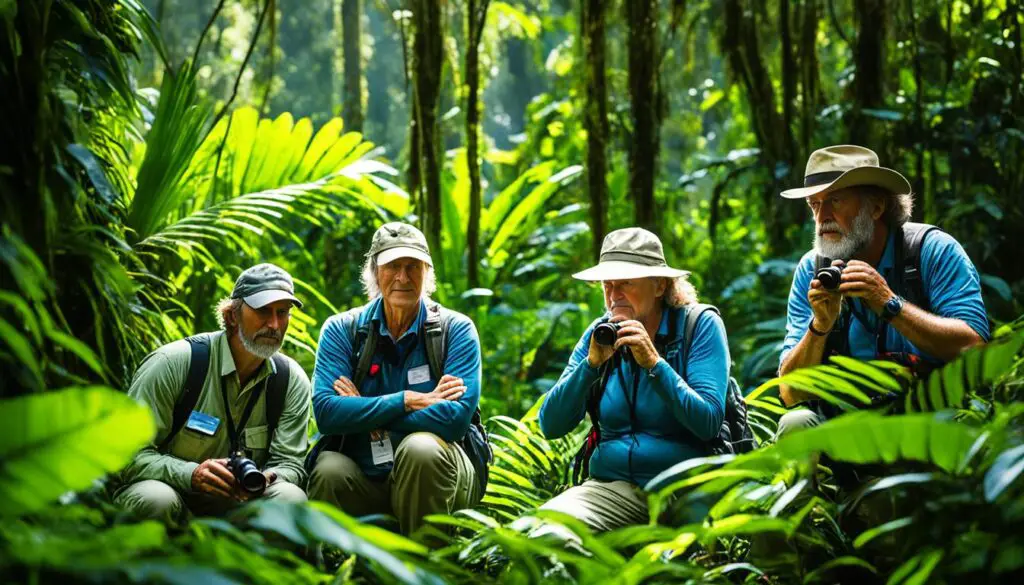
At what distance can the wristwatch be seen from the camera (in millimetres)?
3170

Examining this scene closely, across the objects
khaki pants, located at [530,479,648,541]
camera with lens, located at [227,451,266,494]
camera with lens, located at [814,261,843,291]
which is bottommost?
khaki pants, located at [530,479,648,541]

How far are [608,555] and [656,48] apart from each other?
4.95 metres

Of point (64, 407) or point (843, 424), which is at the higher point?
point (64, 407)

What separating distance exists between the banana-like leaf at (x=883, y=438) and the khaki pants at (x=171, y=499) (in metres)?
1.87

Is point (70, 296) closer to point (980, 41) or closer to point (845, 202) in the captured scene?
point (845, 202)

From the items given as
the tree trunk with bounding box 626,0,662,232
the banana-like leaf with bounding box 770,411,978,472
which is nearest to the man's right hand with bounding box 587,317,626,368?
the banana-like leaf with bounding box 770,411,978,472

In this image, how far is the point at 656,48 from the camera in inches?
259

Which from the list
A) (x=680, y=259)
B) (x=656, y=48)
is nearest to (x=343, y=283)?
(x=680, y=259)

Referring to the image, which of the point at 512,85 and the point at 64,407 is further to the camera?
the point at 512,85

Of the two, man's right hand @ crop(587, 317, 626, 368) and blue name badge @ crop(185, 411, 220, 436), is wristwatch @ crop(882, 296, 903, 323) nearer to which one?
man's right hand @ crop(587, 317, 626, 368)

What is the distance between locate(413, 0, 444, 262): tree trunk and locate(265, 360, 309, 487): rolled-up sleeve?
8.80ft

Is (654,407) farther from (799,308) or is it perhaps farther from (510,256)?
(510,256)

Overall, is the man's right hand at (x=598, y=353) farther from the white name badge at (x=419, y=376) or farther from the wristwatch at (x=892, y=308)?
the wristwatch at (x=892, y=308)

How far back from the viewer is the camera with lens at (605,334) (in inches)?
130
